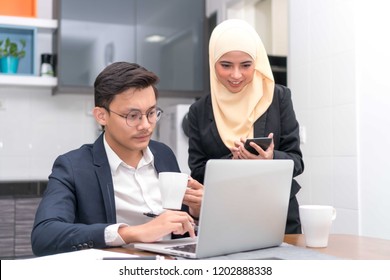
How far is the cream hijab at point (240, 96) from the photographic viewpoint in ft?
6.35

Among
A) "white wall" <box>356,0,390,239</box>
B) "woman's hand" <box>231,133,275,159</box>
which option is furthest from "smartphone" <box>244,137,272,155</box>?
"white wall" <box>356,0,390,239</box>

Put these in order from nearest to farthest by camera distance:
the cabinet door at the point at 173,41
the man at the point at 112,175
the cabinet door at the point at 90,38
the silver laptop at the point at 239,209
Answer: the silver laptop at the point at 239,209
the man at the point at 112,175
the cabinet door at the point at 90,38
the cabinet door at the point at 173,41

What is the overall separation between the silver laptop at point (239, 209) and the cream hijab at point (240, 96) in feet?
2.15

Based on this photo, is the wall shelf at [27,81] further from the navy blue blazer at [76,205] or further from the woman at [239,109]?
the navy blue blazer at [76,205]

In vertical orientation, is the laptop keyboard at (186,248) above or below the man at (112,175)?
below

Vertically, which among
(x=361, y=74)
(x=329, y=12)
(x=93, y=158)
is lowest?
Result: (x=93, y=158)

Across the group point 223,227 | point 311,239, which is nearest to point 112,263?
point 223,227

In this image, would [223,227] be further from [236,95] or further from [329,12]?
[329,12]

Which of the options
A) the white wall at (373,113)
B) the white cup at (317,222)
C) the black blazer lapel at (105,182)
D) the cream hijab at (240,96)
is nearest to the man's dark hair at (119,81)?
the black blazer lapel at (105,182)

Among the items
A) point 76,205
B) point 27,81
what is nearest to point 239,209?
point 76,205

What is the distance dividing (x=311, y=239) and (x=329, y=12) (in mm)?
1869

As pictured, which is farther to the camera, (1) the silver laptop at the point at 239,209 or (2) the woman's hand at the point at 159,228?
(2) the woman's hand at the point at 159,228

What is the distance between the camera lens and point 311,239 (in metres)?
1.38

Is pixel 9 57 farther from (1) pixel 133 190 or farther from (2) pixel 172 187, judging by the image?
(2) pixel 172 187
